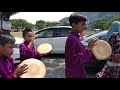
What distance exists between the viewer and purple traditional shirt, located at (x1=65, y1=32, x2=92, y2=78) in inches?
91.5

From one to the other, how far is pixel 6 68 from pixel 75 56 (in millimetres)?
587

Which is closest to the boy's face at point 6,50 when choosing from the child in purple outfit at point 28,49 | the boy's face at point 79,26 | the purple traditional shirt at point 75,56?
the purple traditional shirt at point 75,56

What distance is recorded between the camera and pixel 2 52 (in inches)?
85.8

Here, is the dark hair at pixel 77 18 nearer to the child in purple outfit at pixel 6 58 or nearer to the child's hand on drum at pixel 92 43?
the child's hand on drum at pixel 92 43

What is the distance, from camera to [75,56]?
232 cm

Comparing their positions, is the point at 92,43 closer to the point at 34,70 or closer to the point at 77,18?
the point at 77,18

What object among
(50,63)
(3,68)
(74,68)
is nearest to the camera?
(3,68)

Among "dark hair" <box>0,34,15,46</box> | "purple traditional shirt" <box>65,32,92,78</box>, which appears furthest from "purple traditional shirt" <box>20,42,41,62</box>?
"dark hair" <box>0,34,15,46</box>

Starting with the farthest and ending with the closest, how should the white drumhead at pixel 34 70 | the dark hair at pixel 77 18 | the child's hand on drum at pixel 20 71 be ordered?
the dark hair at pixel 77 18
the white drumhead at pixel 34 70
the child's hand on drum at pixel 20 71

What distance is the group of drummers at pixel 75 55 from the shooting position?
7.06 ft

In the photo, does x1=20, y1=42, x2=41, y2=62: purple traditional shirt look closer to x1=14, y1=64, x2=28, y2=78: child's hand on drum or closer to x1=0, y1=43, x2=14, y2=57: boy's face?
x1=0, y1=43, x2=14, y2=57: boy's face
